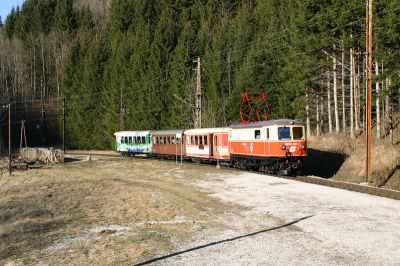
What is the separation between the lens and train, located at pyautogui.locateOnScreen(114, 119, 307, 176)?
25500mm

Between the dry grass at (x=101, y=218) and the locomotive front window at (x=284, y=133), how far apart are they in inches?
217

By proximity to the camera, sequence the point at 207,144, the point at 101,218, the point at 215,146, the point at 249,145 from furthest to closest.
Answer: the point at 207,144
the point at 215,146
the point at 249,145
the point at 101,218

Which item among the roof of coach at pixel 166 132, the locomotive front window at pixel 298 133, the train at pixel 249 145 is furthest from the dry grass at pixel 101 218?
the roof of coach at pixel 166 132

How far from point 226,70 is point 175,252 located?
46.9 meters

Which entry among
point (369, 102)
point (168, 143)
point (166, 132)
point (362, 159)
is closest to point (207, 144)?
point (168, 143)

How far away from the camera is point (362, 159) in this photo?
2603 centimetres

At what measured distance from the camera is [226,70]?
56.2 meters

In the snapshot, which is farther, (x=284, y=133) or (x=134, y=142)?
(x=134, y=142)

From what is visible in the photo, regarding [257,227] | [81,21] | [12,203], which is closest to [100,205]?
[12,203]

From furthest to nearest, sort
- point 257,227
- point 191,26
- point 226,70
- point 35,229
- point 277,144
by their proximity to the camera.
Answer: point 191,26 → point 226,70 → point 277,144 → point 35,229 → point 257,227

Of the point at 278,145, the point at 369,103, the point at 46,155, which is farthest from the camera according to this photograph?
the point at 46,155

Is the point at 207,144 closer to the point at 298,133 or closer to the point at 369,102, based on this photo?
the point at 298,133

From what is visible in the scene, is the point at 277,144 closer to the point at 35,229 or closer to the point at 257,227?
the point at 257,227

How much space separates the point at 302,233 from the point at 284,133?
1368 centimetres
